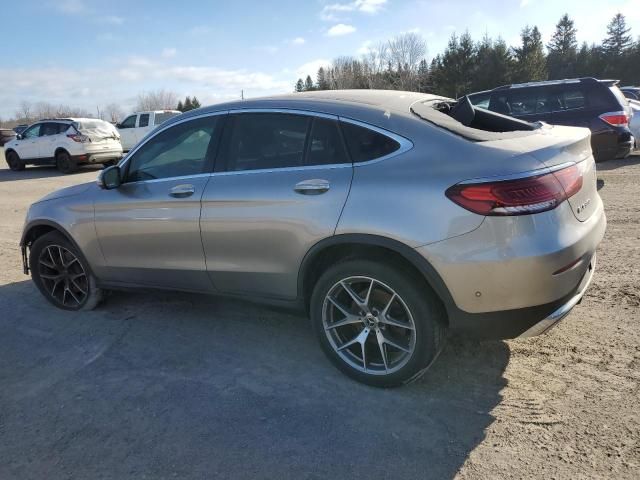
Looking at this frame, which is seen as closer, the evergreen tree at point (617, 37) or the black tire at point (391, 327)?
the black tire at point (391, 327)

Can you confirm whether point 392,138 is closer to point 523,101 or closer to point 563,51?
point 523,101

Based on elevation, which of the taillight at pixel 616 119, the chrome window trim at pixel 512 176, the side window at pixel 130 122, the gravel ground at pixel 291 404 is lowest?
the gravel ground at pixel 291 404

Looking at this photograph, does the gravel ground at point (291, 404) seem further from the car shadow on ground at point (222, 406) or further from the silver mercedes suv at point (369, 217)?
the silver mercedes suv at point (369, 217)

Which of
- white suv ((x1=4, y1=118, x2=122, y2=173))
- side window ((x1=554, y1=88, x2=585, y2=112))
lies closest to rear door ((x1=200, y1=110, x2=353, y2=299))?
side window ((x1=554, y1=88, x2=585, y2=112))

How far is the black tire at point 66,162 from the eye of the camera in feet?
53.9

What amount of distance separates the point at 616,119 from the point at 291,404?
346 inches

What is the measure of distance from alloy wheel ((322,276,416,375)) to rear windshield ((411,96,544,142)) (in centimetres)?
101

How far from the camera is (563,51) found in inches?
2948

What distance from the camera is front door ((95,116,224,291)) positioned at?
3738 mm

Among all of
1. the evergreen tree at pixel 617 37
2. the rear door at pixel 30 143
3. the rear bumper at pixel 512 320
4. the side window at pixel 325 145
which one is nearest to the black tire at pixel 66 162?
the rear door at pixel 30 143

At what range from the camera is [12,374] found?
3.61 metres

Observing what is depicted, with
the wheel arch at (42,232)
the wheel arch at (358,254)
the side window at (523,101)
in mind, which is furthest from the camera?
the side window at (523,101)

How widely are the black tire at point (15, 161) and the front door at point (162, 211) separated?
55.4 ft

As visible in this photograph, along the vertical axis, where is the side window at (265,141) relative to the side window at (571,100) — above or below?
above
